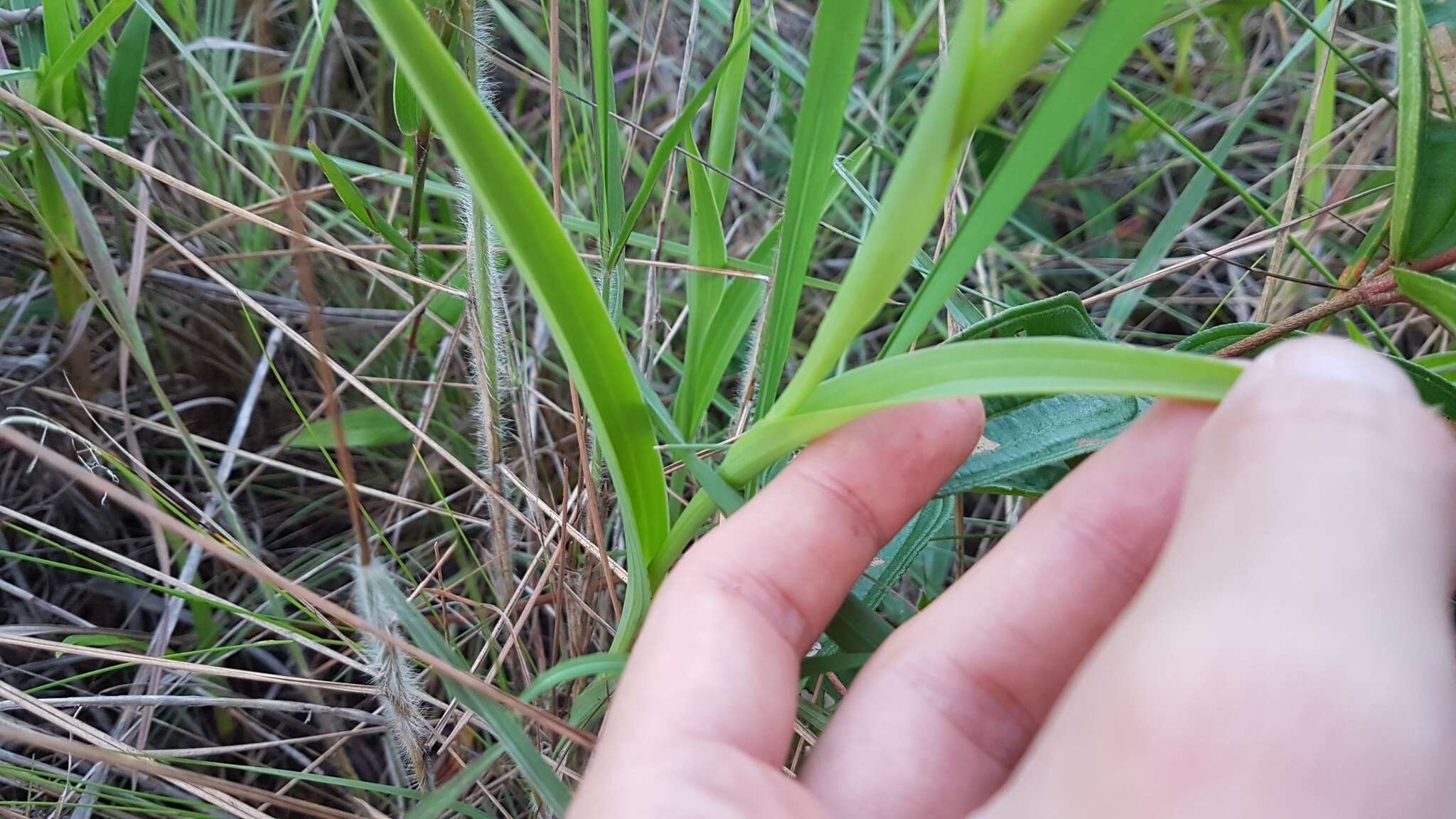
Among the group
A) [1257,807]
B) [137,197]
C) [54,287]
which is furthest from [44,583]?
[1257,807]

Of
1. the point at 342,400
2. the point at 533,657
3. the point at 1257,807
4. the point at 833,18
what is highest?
the point at 833,18

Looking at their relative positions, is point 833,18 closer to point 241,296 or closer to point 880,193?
point 241,296

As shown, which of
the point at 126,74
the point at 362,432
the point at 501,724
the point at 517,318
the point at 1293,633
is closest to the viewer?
the point at 1293,633

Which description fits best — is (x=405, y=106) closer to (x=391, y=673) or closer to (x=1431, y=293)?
(x=391, y=673)

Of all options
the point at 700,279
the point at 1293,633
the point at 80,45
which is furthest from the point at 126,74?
the point at 1293,633

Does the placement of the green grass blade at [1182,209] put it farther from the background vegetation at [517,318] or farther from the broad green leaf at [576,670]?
the broad green leaf at [576,670]

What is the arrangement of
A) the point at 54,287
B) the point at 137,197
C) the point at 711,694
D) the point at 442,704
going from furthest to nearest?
the point at 137,197
the point at 54,287
the point at 442,704
the point at 711,694

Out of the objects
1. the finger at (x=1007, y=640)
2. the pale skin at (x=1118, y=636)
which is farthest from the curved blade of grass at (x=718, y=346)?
the finger at (x=1007, y=640)
